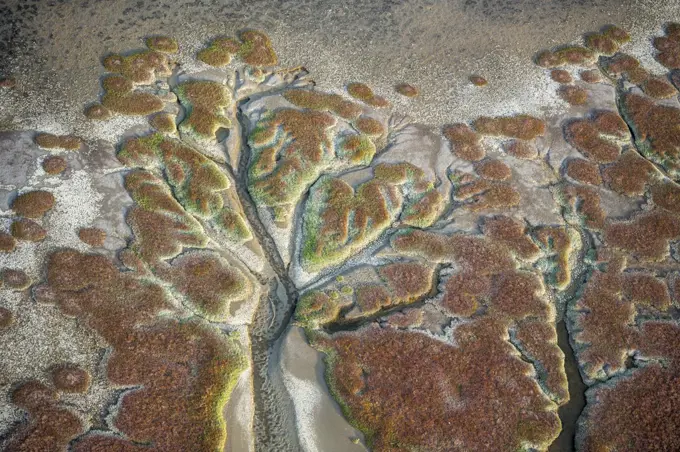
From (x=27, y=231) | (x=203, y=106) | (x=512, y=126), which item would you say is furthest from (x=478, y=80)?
(x=27, y=231)

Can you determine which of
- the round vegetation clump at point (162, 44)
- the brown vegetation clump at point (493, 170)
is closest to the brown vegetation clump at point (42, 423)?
the round vegetation clump at point (162, 44)

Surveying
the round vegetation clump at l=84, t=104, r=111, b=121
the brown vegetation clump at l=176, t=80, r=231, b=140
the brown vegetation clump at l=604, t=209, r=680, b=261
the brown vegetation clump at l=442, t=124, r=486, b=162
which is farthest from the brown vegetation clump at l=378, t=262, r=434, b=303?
the round vegetation clump at l=84, t=104, r=111, b=121

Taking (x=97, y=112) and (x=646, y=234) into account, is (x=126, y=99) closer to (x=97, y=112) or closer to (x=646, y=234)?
(x=97, y=112)

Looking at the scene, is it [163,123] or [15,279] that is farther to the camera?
[163,123]

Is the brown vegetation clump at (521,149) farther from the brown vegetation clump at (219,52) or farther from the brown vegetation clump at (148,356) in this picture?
the brown vegetation clump at (148,356)

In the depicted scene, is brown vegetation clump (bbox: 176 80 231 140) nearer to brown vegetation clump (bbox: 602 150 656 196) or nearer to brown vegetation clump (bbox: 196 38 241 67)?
brown vegetation clump (bbox: 196 38 241 67)
